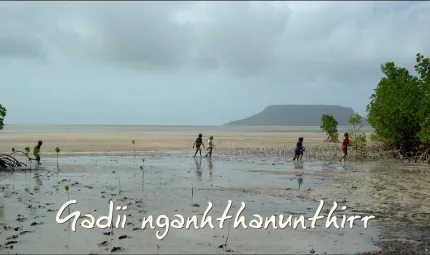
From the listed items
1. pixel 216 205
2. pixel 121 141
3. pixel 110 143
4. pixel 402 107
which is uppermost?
pixel 402 107

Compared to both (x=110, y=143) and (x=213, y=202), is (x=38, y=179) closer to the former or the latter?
(x=213, y=202)

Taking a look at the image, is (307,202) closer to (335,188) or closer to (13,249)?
(335,188)

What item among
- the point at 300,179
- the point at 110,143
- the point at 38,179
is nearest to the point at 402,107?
the point at 300,179

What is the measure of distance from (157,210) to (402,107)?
937 inches

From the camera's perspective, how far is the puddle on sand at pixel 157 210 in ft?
27.8

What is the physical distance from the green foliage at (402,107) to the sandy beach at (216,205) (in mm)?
7457

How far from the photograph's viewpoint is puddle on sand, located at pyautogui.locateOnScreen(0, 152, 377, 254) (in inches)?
334

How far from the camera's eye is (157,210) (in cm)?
1185

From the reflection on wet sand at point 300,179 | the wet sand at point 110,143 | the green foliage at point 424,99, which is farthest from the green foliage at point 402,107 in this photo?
the wet sand at point 110,143

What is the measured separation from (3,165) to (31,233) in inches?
556

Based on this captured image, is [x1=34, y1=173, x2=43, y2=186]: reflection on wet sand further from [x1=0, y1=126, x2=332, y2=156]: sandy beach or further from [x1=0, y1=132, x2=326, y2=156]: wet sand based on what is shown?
[x1=0, y1=126, x2=332, y2=156]: sandy beach

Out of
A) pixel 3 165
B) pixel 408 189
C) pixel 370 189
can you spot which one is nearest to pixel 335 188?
pixel 370 189

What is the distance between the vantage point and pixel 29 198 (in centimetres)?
1361

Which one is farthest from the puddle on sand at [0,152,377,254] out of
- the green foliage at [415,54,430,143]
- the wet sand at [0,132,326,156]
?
the wet sand at [0,132,326,156]
